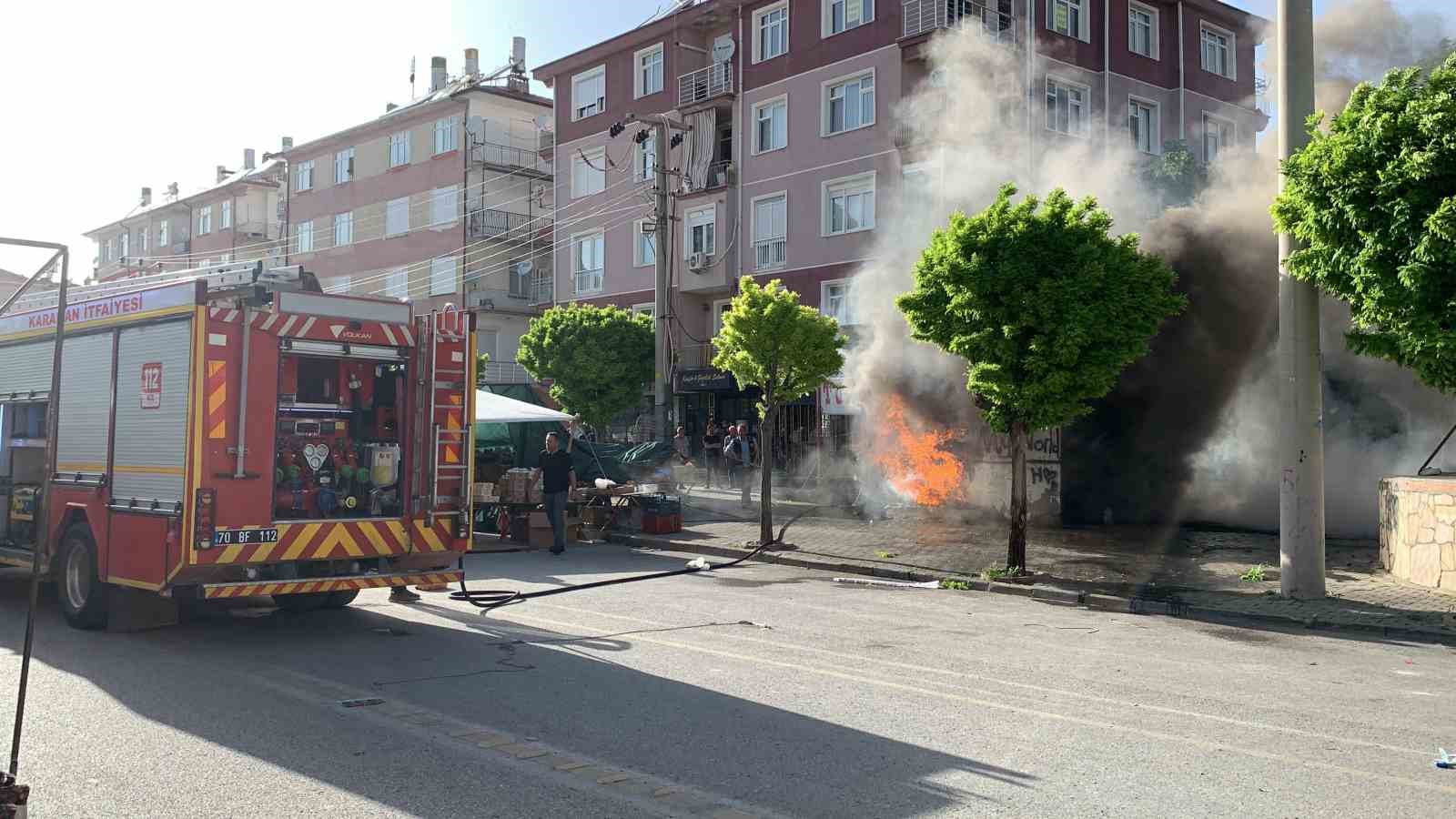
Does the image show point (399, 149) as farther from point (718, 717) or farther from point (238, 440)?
point (718, 717)

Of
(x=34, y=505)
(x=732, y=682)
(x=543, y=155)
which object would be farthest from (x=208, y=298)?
(x=543, y=155)

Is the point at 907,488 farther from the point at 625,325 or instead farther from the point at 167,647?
the point at 167,647

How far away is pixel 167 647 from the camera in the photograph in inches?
324

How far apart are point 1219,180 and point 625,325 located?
52.4 ft

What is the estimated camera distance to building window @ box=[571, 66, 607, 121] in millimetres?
37344

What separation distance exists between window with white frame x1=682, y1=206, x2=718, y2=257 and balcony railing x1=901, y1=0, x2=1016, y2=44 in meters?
8.12

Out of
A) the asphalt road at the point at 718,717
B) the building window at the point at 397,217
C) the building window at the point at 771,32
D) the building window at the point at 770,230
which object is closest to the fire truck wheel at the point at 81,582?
the asphalt road at the point at 718,717

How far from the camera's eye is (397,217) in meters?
44.8

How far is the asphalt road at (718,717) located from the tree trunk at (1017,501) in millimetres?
3066

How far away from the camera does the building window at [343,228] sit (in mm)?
46906

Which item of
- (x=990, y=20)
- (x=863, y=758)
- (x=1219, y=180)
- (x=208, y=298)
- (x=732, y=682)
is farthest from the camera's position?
A: (x=990, y=20)

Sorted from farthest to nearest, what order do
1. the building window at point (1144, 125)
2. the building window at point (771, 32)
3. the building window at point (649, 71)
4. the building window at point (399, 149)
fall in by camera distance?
the building window at point (399, 149) → the building window at point (649, 71) → the building window at point (771, 32) → the building window at point (1144, 125)

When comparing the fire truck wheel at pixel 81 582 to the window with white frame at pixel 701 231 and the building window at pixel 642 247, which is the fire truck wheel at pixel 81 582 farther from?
the building window at pixel 642 247

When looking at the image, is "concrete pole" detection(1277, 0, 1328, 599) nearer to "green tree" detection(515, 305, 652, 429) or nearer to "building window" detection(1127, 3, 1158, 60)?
"building window" detection(1127, 3, 1158, 60)
